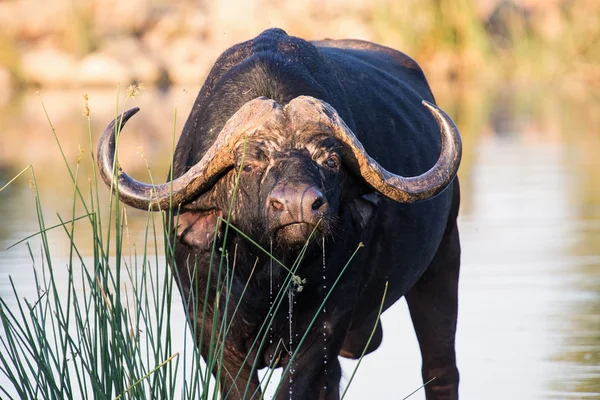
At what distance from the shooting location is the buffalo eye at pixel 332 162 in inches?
192

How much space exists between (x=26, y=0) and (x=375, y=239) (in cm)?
2897

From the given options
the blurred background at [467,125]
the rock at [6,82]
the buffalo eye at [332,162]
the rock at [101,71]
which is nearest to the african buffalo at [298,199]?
the buffalo eye at [332,162]

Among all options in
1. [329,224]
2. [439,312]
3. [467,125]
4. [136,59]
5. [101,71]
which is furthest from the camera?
[136,59]

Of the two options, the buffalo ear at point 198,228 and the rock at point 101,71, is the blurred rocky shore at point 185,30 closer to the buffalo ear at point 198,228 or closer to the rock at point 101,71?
the rock at point 101,71

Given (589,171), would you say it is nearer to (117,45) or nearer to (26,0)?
(117,45)

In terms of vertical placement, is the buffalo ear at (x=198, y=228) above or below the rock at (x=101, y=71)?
below

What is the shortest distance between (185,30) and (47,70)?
517 cm

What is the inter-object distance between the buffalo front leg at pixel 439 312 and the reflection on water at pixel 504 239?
5.0 inches

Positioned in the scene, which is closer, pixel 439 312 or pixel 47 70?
pixel 439 312

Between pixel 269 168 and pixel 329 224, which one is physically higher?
pixel 269 168

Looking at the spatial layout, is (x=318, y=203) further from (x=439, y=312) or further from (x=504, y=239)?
(x=504, y=239)

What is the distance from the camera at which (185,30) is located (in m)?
33.9

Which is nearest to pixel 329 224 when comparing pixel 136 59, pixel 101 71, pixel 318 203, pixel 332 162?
pixel 318 203

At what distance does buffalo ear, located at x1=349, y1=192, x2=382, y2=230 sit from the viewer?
5230mm
